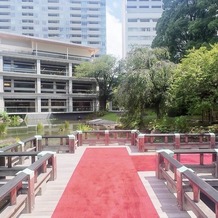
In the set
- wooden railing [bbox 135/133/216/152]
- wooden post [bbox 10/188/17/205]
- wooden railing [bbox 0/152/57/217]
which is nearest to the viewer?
wooden railing [bbox 0/152/57/217]

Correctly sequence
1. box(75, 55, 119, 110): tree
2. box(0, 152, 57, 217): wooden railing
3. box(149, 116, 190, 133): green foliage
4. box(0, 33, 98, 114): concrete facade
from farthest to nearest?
box(75, 55, 119, 110): tree < box(0, 33, 98, 114): concrete facade < box(149, 116, 190, 133): green foliage < box(0, 152, 57, 217): wooden railing

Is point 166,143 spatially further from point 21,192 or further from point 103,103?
point 103,103

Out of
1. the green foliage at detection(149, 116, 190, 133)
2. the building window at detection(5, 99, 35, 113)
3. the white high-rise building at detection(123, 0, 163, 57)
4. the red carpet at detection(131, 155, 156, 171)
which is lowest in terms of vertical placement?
the red carpet at detection(131, 155, 156, 171)

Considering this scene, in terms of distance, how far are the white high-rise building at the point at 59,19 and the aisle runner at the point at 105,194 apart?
Answer: 64806 mm

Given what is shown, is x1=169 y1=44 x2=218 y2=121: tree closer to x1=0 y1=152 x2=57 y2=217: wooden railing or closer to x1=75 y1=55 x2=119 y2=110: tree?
x1=0 y1=152 x2=57 y2=217: wooden railing

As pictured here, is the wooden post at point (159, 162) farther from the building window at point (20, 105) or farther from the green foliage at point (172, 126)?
the building window at point (20, 105)

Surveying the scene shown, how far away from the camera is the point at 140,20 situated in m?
57.2

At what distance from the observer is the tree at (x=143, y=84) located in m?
13.9

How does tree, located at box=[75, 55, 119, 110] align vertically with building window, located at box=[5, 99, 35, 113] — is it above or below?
above

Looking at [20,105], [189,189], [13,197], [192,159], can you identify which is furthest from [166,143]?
[20,105]

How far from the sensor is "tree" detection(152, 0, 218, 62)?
1836cm

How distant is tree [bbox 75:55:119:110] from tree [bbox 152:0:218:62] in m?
12.9

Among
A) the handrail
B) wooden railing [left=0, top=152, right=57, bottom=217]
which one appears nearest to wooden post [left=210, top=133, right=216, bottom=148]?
wooden railing [left=0, top=152, right=57, bottom=217]

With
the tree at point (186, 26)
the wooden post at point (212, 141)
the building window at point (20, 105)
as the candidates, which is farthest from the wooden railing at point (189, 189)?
the building window at point (20, 105)
